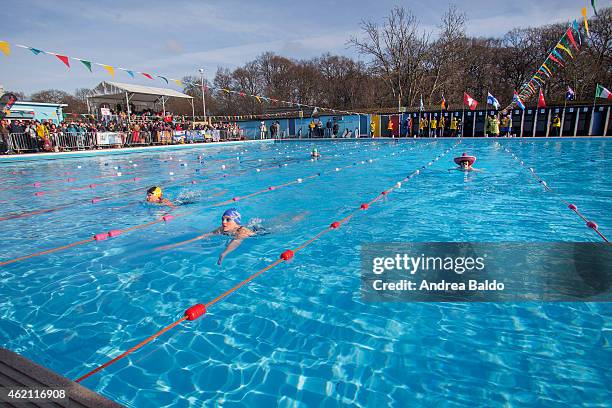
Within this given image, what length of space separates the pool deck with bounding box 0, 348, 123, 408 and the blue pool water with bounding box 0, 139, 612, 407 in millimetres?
424

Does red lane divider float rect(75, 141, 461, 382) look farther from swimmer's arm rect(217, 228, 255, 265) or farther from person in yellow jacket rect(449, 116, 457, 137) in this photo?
person in yellow jacket rect(449, 116, 457, 137)

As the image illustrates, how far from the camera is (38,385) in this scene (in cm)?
205

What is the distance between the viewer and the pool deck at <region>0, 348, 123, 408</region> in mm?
1900

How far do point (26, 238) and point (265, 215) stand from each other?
12.8ft

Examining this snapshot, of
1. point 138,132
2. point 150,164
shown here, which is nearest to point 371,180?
point 150,164

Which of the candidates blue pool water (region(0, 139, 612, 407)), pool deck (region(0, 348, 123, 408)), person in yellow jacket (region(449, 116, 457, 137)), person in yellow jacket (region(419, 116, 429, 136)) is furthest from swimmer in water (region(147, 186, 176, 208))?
person in yellow jacket (region(419, 116, 429, 136))

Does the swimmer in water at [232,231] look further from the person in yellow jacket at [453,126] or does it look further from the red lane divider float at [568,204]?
the person in yellow jacket at [453,126]

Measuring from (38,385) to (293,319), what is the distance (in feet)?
6.32

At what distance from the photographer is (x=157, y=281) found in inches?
164

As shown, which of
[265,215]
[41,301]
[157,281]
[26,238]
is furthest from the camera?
[265,215]

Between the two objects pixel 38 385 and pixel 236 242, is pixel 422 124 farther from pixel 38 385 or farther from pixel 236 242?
pixel 38 385

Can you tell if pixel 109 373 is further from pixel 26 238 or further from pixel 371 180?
pixel 371 180

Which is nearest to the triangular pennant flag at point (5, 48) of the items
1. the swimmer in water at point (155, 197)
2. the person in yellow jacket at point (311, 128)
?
the swimmer in water at point (155, 197)

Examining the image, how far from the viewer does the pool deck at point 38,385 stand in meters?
1.90
